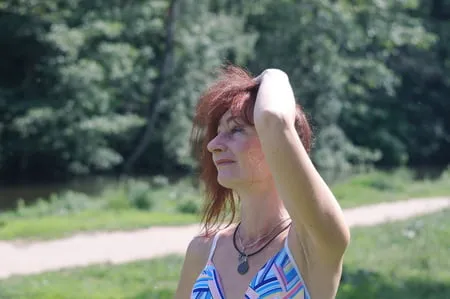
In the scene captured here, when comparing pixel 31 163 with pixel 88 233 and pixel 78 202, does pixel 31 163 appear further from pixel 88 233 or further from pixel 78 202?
pixel 88 233

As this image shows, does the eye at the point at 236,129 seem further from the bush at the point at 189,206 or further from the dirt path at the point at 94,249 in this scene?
the bush at the point at 189,206

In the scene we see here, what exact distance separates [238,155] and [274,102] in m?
0.30

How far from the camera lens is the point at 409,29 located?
24297mm

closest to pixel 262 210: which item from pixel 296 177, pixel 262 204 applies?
pixel 262 204

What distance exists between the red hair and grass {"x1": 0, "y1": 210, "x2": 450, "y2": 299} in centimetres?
388

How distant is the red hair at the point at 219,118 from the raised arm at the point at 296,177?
27 centimetres

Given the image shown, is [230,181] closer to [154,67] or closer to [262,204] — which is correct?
[262,204]

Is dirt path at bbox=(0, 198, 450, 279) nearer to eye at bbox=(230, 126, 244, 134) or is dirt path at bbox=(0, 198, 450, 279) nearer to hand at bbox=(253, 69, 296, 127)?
eye at bbox=(230, 126, 244, 134)

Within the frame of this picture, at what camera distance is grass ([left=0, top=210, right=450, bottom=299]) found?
6.62 meters

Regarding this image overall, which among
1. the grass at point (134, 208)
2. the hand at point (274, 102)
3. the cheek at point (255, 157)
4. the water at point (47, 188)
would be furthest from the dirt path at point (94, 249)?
the water at point (47, 188)

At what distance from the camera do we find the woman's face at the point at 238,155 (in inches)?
83.4

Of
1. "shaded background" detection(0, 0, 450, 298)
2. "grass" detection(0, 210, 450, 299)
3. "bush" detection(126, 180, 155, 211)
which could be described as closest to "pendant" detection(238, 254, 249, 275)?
"grass" detection(0, 210, 450, 299)

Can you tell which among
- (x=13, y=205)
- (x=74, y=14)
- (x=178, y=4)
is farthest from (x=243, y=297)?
(x=178, y=4)

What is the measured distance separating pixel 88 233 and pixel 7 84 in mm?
14070
